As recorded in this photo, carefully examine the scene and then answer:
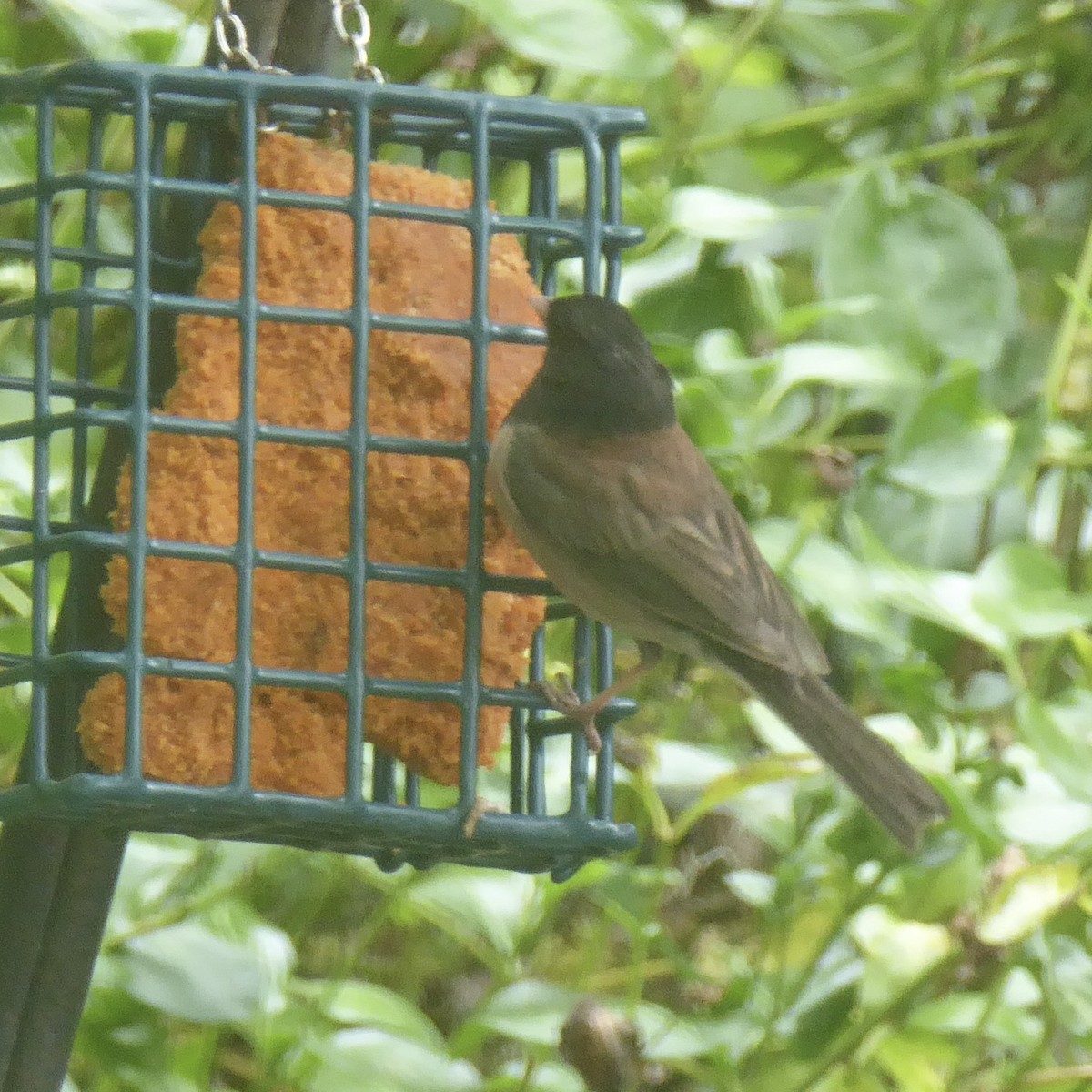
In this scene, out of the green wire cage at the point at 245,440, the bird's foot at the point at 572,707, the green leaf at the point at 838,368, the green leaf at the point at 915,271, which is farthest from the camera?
the green leaf at the point at 915,271

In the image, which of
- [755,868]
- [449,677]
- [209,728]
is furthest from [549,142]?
[755,868]

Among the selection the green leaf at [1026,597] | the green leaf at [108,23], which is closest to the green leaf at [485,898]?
the green leaf at [1026,597]

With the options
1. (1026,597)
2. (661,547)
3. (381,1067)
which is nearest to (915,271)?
(1026,597)

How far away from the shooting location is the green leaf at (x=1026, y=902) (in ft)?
9.01

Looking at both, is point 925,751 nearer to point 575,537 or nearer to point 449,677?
point 575,537

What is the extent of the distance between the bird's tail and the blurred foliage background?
0.27 feet

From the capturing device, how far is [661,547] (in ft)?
8.75

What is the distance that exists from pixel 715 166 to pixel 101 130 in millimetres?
1438

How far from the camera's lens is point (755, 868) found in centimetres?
434

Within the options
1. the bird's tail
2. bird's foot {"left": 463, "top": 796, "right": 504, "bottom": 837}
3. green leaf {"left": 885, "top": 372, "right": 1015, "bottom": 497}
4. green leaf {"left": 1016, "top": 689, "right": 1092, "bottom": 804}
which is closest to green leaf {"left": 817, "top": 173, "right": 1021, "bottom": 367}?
green leaf {"left": 885, "top": 372, "right": 1015, "bottom": 497}

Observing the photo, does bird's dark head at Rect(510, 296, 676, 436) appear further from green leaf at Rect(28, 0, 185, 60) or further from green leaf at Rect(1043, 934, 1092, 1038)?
green leaf at Rect(1043, 934, 1092, 1038)

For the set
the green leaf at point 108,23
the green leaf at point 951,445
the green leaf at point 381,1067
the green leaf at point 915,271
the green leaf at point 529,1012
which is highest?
the green leaf at point 108,23

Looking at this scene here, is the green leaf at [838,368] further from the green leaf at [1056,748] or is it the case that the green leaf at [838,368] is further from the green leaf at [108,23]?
the green leaf at [108,23]

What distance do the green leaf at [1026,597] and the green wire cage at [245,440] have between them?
23.8 inches
